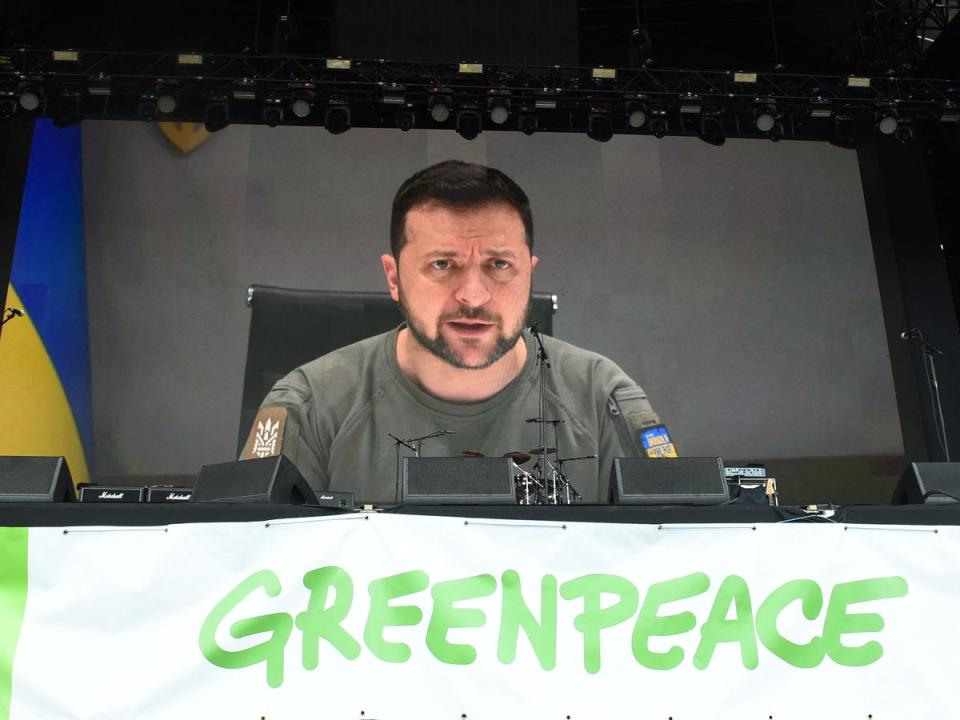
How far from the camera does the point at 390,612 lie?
281 cm

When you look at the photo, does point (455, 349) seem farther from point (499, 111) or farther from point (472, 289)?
point (499, 111)

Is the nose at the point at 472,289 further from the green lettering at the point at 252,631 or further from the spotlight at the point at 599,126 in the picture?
the green lettering at the point at 252,631

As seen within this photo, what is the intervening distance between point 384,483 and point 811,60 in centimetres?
545

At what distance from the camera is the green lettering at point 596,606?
2.83 meters

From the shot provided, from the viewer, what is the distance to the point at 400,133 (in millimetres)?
8148

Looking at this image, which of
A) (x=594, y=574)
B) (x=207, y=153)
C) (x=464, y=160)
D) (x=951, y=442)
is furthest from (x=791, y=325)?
(x=594, y=574)

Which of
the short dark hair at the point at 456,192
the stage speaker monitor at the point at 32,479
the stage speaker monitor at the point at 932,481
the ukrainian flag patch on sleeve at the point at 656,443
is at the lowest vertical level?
the stage speaker monitor at the point at 932,481

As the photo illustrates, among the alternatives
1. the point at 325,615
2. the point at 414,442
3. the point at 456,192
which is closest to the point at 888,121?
the point at 456,192

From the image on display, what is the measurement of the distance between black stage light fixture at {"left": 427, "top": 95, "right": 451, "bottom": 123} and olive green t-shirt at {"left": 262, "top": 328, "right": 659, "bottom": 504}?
1826 mm

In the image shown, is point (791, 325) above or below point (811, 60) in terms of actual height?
below

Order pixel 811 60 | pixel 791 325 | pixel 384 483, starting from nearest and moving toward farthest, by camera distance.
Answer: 1. pixel 384 483
2. pixel 791 325
3. pixel 811 60

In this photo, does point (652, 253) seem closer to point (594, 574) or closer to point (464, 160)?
point (464, 160)

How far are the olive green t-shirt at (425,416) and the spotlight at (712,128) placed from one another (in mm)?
2135

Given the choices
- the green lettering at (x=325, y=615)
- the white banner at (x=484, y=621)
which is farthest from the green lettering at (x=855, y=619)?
the green lettering at (x=325, y=615)
